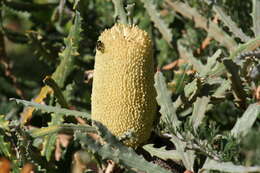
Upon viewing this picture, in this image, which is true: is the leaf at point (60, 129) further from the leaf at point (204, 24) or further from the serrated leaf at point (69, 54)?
the leaf at point (204, 24)

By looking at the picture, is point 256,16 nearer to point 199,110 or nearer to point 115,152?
point 199,110

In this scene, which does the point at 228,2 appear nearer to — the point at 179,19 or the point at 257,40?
the point at 179,19

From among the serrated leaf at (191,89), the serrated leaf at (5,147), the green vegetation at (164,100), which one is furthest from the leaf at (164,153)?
the serrated leaf at (5,147)

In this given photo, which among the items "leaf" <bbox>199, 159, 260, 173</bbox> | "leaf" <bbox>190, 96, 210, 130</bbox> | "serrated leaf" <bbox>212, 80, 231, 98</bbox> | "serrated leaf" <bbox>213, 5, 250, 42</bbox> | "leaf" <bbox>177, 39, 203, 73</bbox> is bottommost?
"leaf" <bbox>199, 159, 260, 173</bbox>

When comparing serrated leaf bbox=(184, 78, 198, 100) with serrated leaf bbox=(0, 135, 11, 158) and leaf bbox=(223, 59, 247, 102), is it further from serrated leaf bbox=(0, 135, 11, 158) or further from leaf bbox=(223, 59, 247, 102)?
serrated leaf bbox=(0, 135, 11, 158)

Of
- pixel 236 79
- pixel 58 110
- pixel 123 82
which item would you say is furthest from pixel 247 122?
pixel 58 110

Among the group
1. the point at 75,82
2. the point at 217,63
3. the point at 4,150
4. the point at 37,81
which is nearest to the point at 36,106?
the point at 4,150

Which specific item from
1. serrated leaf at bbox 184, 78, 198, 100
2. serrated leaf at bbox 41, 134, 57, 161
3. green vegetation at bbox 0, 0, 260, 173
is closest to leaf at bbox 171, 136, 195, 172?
green vegetation at bbox 0, 0, 260, 173

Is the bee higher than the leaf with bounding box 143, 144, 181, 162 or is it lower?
higher
